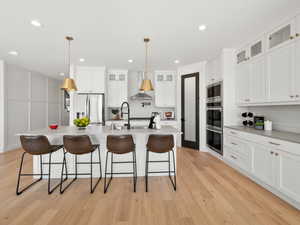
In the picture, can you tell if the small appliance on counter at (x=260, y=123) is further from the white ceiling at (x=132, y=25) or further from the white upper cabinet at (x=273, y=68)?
the white ceiling at (x=132, y=25)

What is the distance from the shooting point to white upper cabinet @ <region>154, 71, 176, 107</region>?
214 inches

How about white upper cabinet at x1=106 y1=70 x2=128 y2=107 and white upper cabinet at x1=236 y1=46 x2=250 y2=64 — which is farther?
white upper cabinet at x1=106 y1=70 x2=128 y2=107

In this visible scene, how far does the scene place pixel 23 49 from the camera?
362 cm

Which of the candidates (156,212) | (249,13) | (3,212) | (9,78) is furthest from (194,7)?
(9,78)

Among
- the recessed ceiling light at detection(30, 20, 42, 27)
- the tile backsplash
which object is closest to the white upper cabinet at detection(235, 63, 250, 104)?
the tile backsplash

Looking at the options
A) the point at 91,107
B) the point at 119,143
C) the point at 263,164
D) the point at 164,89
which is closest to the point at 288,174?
the point at 263,164

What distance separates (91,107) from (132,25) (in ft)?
9.77

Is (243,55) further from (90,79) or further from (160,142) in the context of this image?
(90,79)

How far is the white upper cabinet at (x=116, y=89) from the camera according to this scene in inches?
207

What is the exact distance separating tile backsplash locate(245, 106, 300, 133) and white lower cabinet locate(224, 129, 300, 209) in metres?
0.74

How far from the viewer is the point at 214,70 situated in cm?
414

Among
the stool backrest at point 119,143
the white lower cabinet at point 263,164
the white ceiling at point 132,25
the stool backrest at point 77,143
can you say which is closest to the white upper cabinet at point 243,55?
the white ceiling at point 132,25

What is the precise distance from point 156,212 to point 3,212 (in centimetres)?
194

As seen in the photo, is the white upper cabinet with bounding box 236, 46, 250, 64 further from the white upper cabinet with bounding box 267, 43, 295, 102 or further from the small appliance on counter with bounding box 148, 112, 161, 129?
the small appliance on counter with bounding box 148, 112, 161, 129
